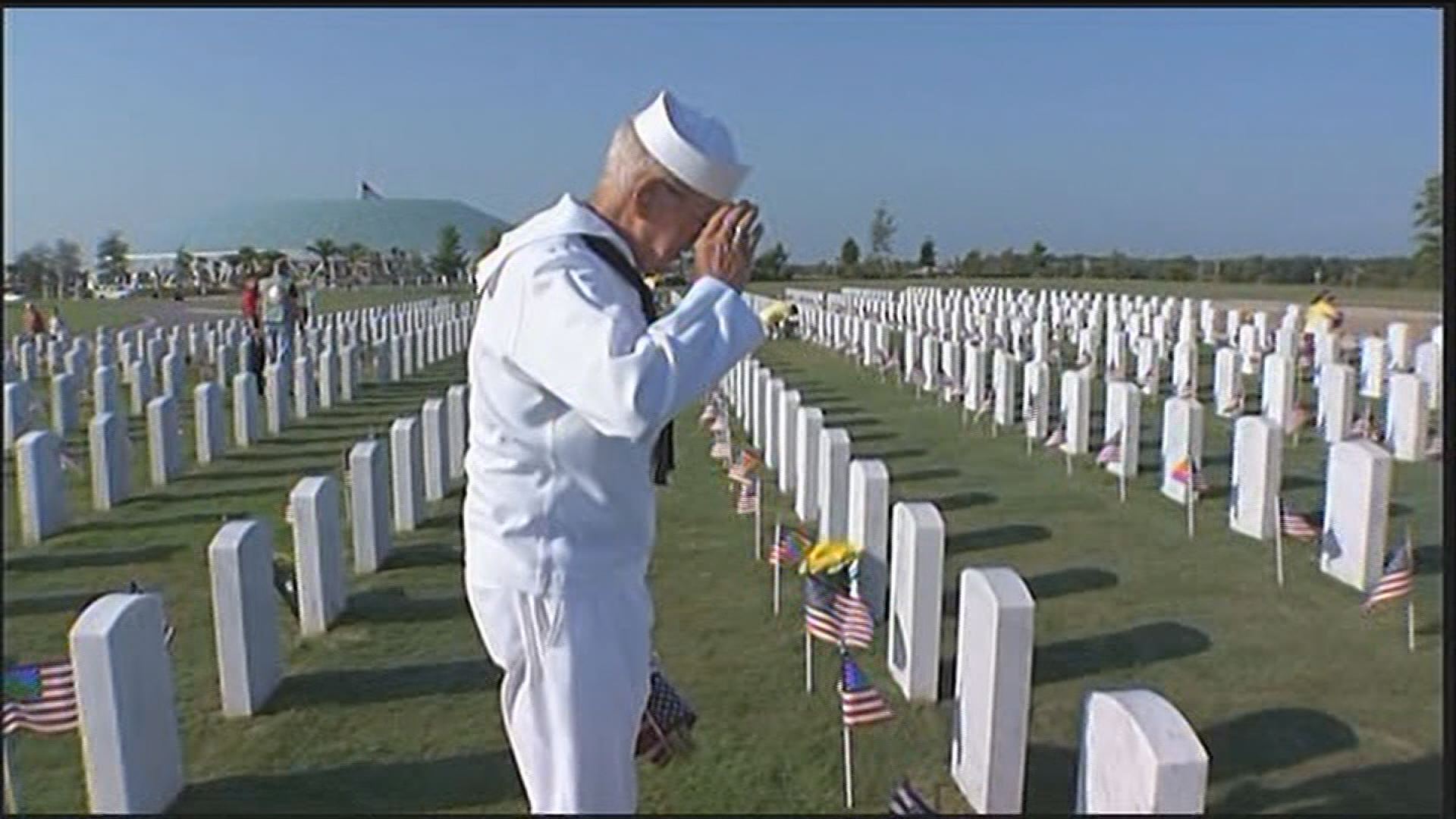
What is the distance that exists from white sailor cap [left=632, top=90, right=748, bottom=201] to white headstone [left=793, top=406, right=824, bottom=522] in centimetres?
574

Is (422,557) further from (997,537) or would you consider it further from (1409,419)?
(1409,419)

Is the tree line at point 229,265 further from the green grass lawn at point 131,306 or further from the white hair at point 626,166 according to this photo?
the white hair at point 626,166

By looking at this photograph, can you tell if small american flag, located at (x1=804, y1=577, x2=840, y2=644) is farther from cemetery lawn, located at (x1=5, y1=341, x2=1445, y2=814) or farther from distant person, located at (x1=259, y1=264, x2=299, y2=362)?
distant person, located at (x1=259, y1=264, x2=299, y2=362)

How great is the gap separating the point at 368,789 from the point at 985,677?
2.19 metres

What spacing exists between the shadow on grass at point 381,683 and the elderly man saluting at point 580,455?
8.79 ft

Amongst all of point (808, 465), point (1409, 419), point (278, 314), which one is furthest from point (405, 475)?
point (278, 314)

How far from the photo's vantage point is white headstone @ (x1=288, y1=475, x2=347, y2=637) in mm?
5762

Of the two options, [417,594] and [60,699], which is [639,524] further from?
[417,594]

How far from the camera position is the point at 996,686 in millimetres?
3885

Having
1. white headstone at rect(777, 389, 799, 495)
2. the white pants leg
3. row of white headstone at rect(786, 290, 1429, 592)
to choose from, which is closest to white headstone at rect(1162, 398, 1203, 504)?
row of white headstone at rect(786, 290, 1429, 592)

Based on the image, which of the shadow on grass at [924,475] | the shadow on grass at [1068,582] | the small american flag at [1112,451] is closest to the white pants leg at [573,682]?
the shadow on grass at [1068,582]

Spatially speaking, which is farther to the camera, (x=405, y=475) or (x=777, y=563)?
(x=405, y=475)

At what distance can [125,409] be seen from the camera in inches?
603

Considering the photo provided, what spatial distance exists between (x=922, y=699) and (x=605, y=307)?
324cm
